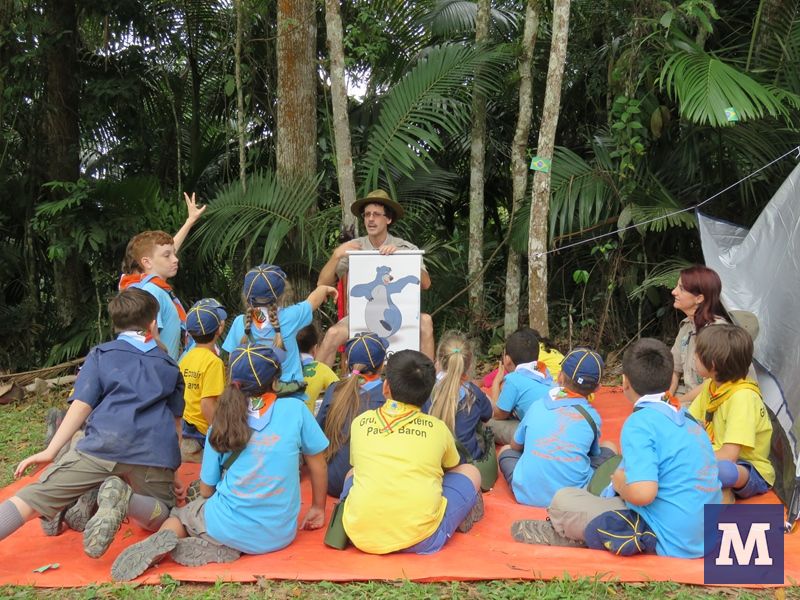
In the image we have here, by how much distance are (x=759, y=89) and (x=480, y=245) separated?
110 inches

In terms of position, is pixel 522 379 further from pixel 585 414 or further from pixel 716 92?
pixel 716 92

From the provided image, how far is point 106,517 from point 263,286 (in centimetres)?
152

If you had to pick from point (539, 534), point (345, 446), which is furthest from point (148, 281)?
point (539, 534)

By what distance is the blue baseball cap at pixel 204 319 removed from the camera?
4419mm

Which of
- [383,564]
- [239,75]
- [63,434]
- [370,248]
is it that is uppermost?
[239,75]

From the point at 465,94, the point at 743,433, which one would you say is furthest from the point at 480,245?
the point at 743,433

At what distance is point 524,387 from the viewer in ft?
14.7

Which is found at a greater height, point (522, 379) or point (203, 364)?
point (203, 364)

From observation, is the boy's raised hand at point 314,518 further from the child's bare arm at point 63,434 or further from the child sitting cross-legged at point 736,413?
Result: the child sitting cross-legged at point 736,413

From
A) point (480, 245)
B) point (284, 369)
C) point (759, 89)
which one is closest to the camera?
point (284, 369)

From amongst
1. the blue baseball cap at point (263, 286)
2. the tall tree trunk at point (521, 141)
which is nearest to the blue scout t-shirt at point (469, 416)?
the blue baseball cap at point (263, 286)

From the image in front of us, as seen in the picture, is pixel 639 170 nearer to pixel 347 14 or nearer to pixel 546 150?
pixel 546 150

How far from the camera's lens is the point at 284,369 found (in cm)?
437

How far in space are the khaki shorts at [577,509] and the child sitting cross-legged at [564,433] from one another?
0.31 m
